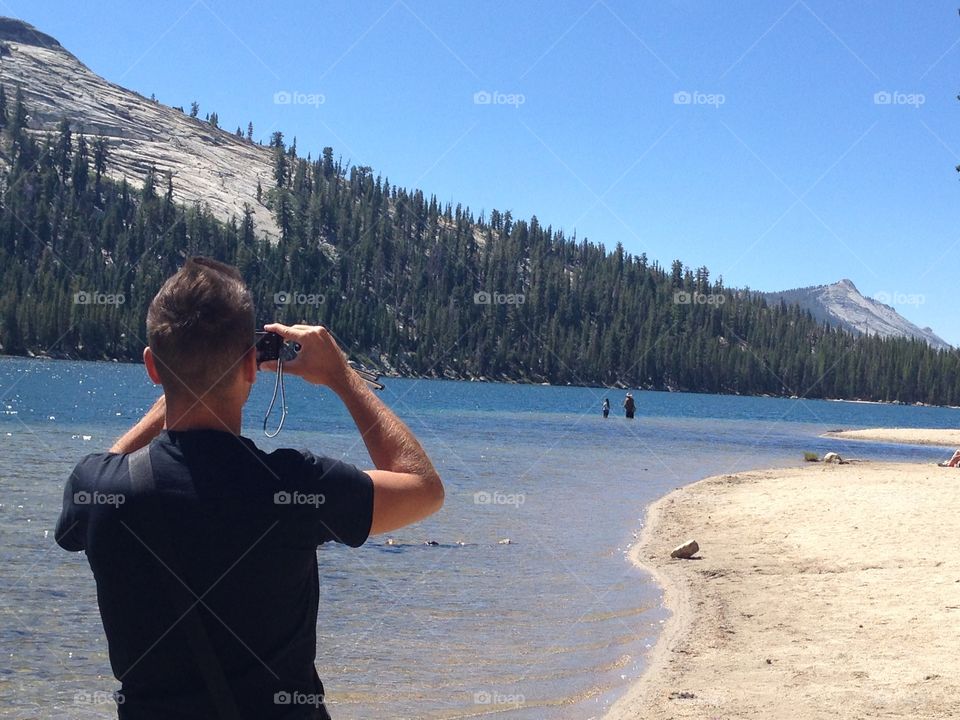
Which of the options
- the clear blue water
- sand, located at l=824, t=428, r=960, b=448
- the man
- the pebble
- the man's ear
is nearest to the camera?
the man

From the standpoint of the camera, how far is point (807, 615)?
11.8 meters

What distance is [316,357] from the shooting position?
10.2 feet

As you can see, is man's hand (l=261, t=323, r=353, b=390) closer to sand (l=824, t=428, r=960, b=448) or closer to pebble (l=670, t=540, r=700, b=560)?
pebble (l=670, t=540, r=700, b=560)

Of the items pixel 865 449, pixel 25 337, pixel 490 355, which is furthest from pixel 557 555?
pixel 490 355

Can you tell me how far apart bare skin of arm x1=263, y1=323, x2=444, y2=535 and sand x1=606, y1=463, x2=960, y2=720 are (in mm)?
6355

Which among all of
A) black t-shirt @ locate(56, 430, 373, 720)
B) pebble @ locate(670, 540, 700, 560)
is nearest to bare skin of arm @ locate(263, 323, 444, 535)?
black t-shirt @ locate(56, 430, 373, 720)

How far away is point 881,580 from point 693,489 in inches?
554

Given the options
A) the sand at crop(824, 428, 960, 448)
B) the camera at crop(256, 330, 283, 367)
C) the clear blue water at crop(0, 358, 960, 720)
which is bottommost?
the clear blue water at crop(0, 358, 960, 720)

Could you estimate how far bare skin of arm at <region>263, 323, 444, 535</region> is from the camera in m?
3.06

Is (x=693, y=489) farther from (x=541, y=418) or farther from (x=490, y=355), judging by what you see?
(x=490, y=355)

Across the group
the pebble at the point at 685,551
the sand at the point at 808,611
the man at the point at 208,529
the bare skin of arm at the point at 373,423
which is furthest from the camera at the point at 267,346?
the pebble at the point at 685,551

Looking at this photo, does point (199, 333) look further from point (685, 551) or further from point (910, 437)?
point (910, 437)

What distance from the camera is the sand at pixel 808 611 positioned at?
28.4ft

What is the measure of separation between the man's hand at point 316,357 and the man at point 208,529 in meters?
0.19
